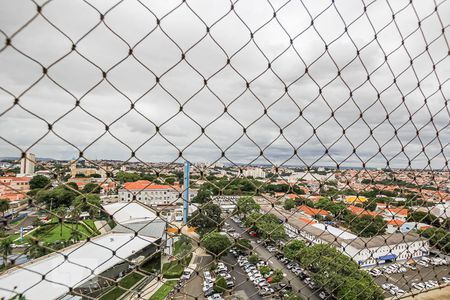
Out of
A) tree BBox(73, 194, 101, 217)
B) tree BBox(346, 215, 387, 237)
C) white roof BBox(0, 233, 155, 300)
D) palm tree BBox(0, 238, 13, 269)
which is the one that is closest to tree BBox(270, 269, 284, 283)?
white roof BBox(0, 233, 155, 300)

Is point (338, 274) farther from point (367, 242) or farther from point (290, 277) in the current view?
point (290, 277)

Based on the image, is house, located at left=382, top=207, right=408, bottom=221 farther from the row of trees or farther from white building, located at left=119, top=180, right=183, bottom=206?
white building, located at left=119, top=180, right=183, bottom=206

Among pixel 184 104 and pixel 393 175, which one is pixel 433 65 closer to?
pixel 393 175

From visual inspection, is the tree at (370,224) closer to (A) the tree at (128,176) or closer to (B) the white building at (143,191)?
(B) the white building at (143,191)

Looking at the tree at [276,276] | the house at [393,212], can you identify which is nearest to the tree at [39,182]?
the house at [393,212]

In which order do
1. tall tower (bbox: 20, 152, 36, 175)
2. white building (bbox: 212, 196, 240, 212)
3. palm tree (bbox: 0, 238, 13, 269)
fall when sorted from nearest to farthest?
tall tower (bbox: 20, 152, 36, 175)
palm tree (bbox: 0, 238, 13, 269)
white building (bbox: 212, 196, 240, 212)

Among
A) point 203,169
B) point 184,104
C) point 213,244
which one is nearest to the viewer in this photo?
point 184,104

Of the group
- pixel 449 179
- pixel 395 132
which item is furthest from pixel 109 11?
pixel 449 179

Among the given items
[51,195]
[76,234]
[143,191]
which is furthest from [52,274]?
[143,191]
